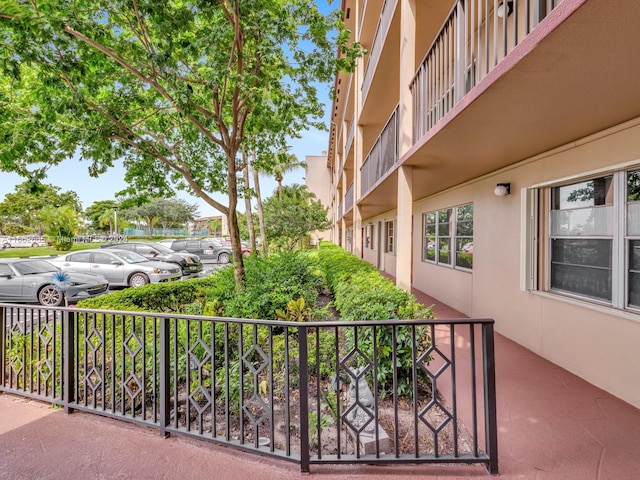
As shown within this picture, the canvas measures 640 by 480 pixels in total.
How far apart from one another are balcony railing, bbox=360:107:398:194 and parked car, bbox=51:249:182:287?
7.64m

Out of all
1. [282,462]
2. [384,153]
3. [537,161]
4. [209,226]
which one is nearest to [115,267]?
[384,153]

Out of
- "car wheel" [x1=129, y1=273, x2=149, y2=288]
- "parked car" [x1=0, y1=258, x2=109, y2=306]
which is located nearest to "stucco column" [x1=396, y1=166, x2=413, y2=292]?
"parked car" [x1=0, y1=258, x2=109, y2=306]

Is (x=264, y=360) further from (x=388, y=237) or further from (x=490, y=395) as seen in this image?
(x=388, y=237)

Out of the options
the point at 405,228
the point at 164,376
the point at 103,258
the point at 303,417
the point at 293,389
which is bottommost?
the point at 293,389

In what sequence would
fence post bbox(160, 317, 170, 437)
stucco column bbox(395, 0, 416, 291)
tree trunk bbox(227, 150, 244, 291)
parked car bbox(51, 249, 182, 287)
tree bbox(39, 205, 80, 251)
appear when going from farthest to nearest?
tree bbox(39, 205, 80, 251) → parked car bbox(51, 249, 182, 287) → tree trunk bbox(227, 150, 244, 291) → stucco column bbox(395, 0, 416, 291) → fence post bbox(160, 317, 170, 437)

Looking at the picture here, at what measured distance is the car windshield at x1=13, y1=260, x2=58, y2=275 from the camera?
840 cm

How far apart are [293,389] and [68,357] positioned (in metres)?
2.20

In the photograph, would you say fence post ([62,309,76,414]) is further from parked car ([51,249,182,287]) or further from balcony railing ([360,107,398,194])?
parked car ([51,249,182,287])

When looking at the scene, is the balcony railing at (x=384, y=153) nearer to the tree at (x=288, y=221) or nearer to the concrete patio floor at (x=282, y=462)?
the concrete patio floor at (x=282, y=462)

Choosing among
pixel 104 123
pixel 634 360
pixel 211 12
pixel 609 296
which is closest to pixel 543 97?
pixel 609 296

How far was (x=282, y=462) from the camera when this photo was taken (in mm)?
2322

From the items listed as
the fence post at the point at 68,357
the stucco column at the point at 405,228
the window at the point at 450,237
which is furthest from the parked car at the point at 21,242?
the stucco column at the point at 405,228

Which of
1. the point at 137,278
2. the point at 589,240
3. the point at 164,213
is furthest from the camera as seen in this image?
the point at 164,213

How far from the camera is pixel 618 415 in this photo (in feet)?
9.41
